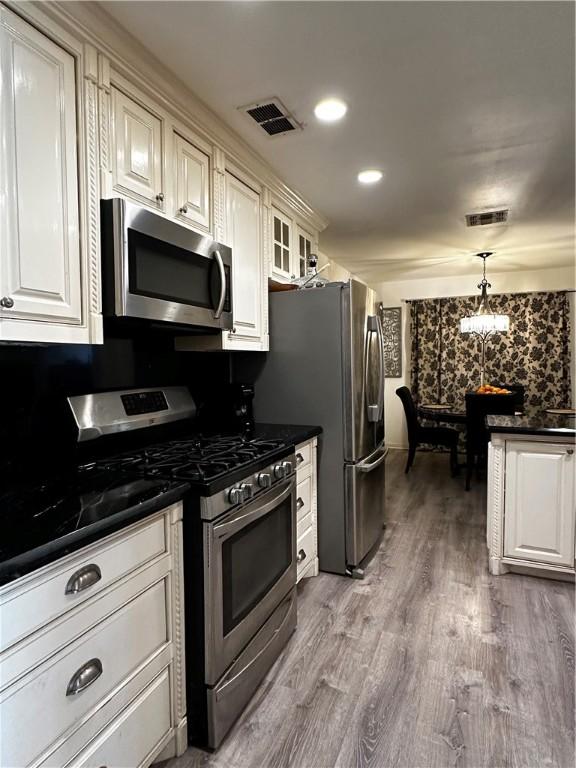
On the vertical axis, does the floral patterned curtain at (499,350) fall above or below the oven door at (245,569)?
above

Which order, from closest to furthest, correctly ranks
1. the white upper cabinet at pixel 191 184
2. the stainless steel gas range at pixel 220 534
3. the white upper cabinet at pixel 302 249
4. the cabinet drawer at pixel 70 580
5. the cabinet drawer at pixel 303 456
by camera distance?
the cabinet drawer at pixel 70 580 → the stainless steel gas range at pixel 220 534 → the white upper cabinet at pixel 191 184 → the cabinet drawer at pixel 303 456 → the white upper cabinet at pixel 302 249

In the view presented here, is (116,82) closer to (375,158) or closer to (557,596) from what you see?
(375,158)

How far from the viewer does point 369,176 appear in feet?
8.93

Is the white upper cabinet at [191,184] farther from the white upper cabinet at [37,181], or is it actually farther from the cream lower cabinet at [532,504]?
the cream lower cabinet at [532,504]

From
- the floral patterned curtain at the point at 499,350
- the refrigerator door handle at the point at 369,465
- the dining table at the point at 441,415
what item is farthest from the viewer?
the floral patterned curtain at the point at 499,350

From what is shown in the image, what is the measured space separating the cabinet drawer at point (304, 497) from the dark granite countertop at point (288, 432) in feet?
0.85

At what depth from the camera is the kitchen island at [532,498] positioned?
2.47m

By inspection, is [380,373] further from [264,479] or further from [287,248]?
[264,479]

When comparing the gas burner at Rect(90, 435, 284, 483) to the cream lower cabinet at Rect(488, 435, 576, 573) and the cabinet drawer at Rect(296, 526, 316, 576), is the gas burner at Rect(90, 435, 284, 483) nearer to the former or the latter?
the cabinet drawer at Rect(296, 526, 316, 576)

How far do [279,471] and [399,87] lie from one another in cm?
173

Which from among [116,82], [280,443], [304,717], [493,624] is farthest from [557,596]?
[116,82]

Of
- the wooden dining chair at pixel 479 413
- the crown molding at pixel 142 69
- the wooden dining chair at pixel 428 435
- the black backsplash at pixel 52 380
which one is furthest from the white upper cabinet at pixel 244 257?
the wooden dining chair at pixel 428 435

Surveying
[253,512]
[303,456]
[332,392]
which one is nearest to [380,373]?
[332,392]

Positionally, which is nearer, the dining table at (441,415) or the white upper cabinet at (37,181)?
the white upper cabinet at (37,181)
